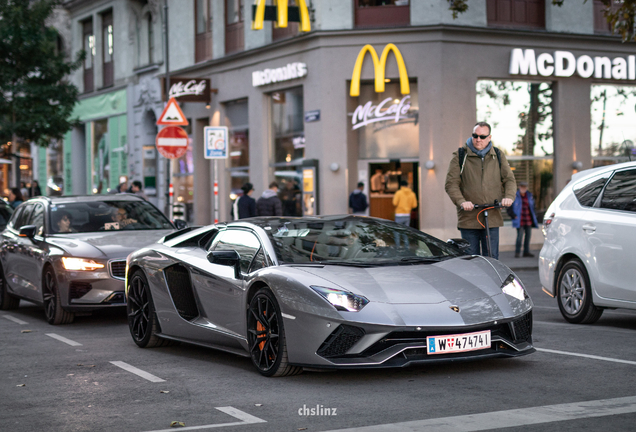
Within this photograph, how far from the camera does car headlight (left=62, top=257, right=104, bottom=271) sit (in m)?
10.3

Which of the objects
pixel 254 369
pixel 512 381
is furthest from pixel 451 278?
pixel 254 369

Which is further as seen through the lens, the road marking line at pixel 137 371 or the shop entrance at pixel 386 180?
the shop entrance at pixel 386 180

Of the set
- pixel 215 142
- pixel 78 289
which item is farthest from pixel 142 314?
pixel 215 142

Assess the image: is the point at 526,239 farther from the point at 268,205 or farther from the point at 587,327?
the point at 587,327

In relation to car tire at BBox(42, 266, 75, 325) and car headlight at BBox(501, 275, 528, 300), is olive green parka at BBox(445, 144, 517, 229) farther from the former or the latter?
car tire at BBox(42, 266, 75, 325)

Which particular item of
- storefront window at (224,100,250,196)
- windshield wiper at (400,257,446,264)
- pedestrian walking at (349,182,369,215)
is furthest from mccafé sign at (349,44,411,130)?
windshield wiper at (400,257,446,264)

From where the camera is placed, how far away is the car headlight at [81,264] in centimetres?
1030

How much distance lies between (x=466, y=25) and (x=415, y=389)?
1714cm

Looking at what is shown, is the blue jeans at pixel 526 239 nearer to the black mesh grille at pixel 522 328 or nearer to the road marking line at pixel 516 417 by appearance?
the black mesh grille at pixel 522 328

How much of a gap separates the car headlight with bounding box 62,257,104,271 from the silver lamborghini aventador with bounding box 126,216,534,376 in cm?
231

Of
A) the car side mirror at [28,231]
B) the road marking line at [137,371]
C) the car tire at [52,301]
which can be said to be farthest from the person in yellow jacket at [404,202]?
the road marking line at [137,371]

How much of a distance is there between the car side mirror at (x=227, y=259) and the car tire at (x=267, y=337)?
0.43 meters

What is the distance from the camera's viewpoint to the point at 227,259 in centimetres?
704

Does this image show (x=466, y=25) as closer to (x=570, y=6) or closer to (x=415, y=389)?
(x=570, y=6)
